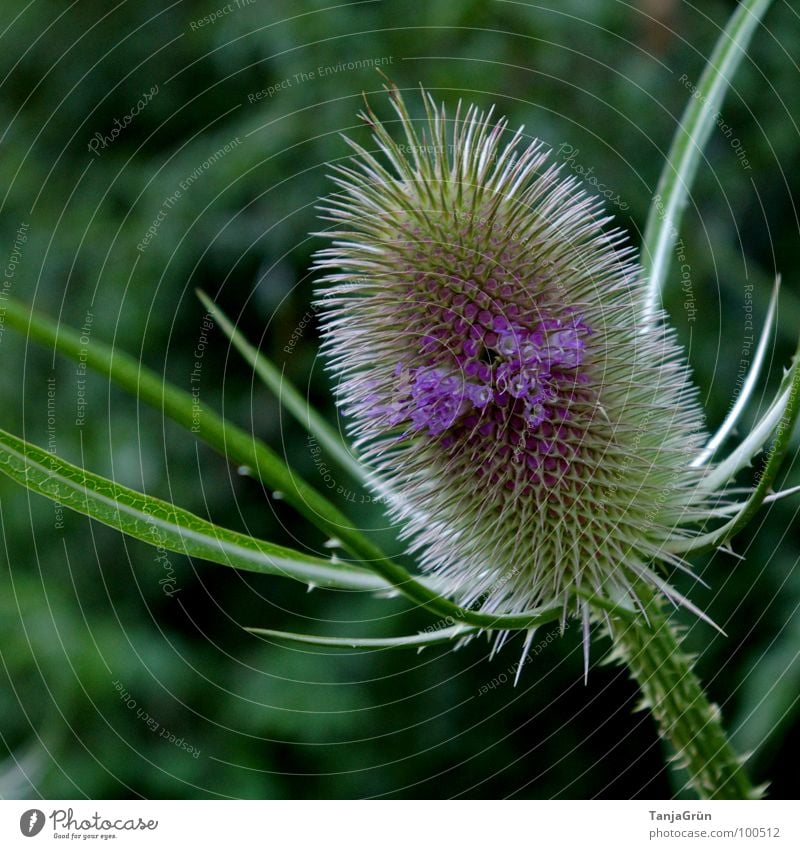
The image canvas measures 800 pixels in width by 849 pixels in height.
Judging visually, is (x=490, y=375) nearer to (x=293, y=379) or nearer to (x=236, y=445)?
(x=236, y=445)

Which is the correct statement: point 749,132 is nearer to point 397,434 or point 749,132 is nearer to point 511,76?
point 511,76

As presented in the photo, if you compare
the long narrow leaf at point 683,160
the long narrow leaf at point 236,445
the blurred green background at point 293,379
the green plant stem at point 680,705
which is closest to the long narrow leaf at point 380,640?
the long narrow leaf at point 236,445

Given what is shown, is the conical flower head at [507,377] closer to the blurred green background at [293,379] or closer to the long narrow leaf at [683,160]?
the long narrow leaf at [683,160]

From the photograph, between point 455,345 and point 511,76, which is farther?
point 511,76

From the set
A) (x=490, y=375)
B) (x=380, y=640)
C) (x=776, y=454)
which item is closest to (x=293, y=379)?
(x=490, y=375)

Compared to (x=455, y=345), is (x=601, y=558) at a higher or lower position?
lower

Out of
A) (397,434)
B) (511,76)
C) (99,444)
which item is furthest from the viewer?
(99,444)
